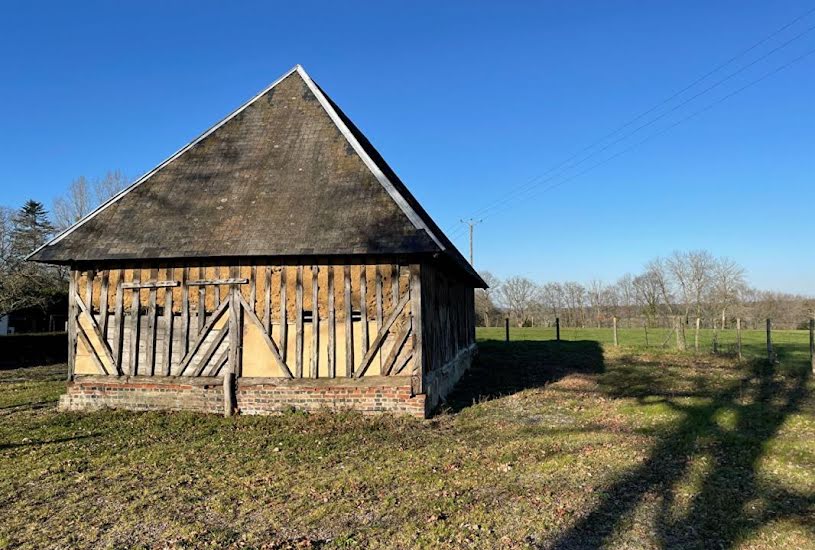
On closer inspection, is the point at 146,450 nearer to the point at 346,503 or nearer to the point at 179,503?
the point at 179,503

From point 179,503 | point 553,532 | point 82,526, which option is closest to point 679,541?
point 553,532

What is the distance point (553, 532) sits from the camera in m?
4.92

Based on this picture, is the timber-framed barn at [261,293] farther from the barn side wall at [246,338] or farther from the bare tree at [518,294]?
the bare tree at [518,294]

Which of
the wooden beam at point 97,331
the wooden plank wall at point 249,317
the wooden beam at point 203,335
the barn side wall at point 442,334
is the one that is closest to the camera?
the wooden plank wall at point 249,317

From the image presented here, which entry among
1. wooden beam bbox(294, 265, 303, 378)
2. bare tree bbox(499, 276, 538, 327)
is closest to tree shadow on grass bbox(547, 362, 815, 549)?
wooden beam bbox(294, 265, 303, 378)

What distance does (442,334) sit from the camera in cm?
1238

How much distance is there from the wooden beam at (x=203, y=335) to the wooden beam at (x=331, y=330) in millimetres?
2035

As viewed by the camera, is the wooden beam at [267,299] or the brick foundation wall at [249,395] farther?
the wooden beam at [267,299]

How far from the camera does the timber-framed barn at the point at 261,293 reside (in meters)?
10.0

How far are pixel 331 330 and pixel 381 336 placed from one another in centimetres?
94

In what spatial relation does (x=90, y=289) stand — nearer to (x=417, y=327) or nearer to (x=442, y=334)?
(x=417, y=327)

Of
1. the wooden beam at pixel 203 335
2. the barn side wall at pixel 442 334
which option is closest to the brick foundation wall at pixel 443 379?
the barn side wall at pixel 442 334

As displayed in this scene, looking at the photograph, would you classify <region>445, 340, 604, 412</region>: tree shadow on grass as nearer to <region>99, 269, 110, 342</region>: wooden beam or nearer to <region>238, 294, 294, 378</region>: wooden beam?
<region>238, 294, 294, 378</region>: wooden beam

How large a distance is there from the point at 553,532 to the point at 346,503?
209 centimetres
